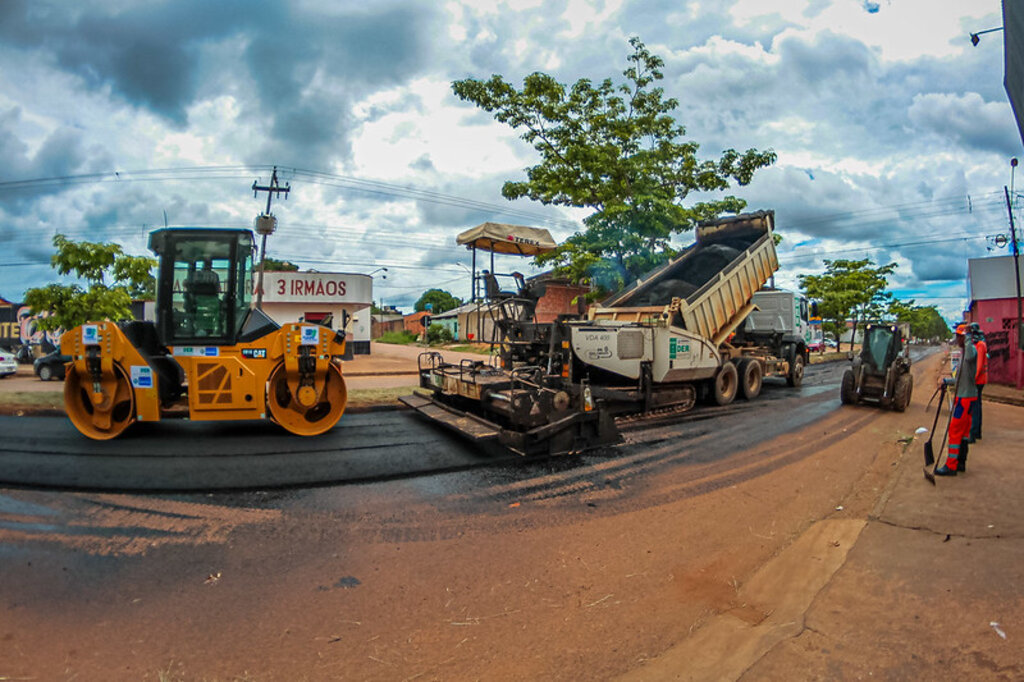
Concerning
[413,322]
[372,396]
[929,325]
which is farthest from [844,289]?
[929,325]

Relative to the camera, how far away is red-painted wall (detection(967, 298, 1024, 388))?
14.2m

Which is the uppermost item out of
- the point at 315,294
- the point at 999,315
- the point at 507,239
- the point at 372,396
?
the point at 507,239

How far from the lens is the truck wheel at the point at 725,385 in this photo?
1146cm

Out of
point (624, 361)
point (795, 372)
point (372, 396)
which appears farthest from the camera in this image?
point (795, 372)

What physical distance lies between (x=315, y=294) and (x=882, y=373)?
23.3 metres

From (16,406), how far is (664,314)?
11397 millimetres

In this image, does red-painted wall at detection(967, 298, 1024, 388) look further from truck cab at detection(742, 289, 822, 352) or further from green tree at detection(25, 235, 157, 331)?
green tree at detection(25, 235, 157, 331)

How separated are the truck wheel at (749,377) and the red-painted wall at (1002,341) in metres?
7.01

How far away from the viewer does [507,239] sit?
90.5 feet

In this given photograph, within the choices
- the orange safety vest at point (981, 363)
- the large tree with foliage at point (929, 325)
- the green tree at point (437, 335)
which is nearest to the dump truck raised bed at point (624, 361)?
the orange safety vest at point (981, 363)

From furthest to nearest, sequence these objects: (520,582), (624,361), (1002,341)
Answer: (1002,341) → (624,361) → (520,582)

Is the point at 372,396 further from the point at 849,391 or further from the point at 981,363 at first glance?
the point at 849,391

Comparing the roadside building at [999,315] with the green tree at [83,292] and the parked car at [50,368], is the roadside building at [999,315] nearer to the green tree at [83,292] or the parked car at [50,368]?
the green tree at [83,292]

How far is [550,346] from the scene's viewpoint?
8.88m
